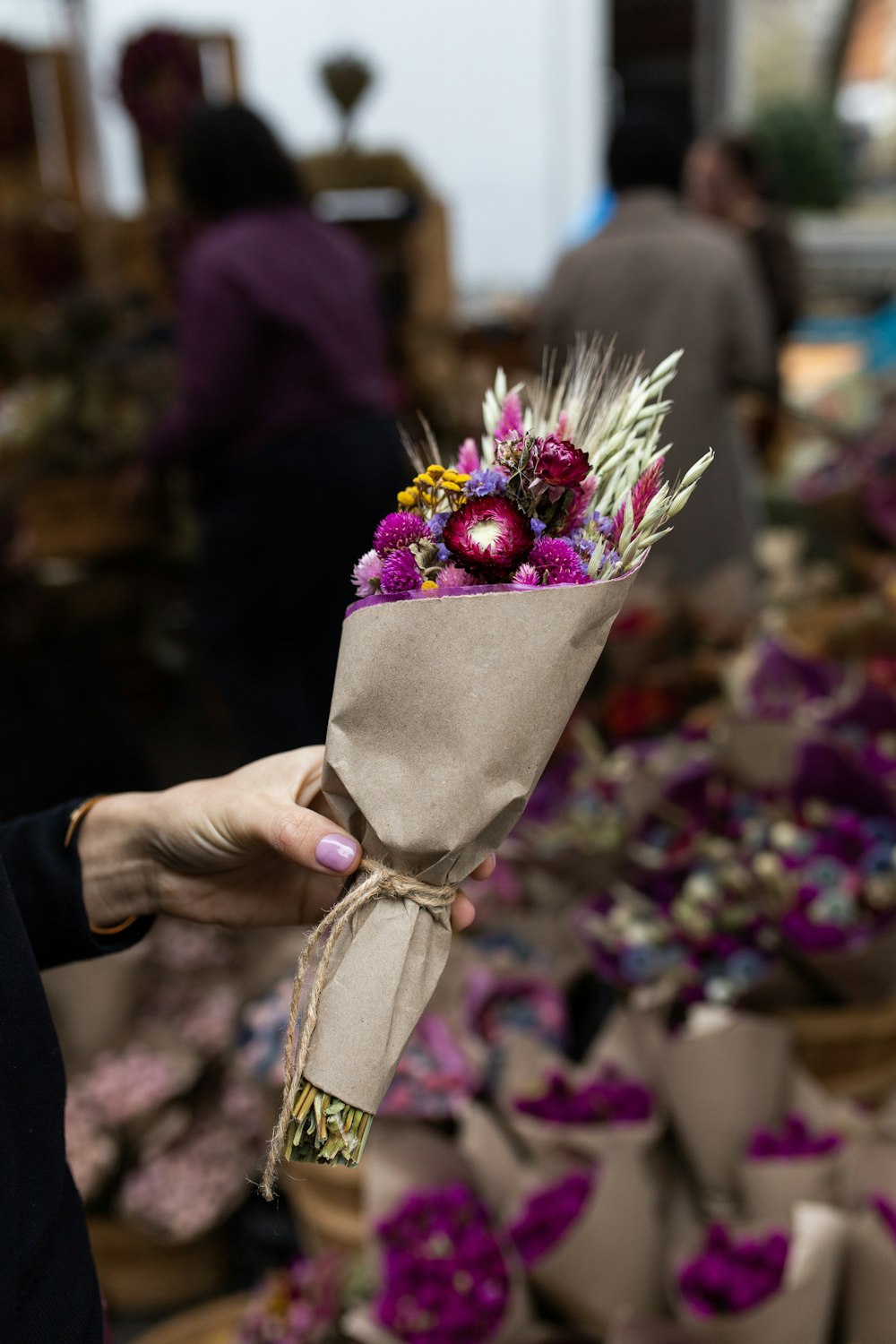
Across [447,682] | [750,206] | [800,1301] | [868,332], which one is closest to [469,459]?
[447,682]

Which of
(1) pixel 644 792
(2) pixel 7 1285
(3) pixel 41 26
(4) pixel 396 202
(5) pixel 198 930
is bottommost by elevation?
(5) pixel 198 930

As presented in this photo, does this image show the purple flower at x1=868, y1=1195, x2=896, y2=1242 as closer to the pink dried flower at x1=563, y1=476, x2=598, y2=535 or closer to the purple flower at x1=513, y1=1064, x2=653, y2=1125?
the purple flower at x1=513, y1=1064, x2=653, y2=1125

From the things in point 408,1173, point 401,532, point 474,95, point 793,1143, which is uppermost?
point 474,95

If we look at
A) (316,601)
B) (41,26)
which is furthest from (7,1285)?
(41,26)

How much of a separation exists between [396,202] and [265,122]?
5.20ft

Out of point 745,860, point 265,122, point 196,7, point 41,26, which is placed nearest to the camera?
point 745,860

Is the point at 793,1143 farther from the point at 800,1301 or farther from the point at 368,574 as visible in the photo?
the point at 368,574

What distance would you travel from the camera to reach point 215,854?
2.66ft

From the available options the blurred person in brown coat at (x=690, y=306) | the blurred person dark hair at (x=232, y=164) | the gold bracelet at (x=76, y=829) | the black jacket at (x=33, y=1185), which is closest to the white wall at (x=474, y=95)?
the blurred person in brown coat at (x=690, y=306)

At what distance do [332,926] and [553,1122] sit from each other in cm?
77

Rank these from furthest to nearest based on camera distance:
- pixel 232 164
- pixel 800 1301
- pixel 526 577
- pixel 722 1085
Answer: pixel 232 164, pixel 722 1085, pixel 800 1301, pixel 526 577

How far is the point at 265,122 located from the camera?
2182 mm

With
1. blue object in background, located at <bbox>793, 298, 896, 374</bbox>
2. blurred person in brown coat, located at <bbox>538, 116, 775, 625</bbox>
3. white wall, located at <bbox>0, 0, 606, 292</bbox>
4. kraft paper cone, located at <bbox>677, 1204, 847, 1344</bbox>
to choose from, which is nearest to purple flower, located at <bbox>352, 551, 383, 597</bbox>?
kraft paper cone, located at <bbox>677, 1204, 847, 1344</bbox>

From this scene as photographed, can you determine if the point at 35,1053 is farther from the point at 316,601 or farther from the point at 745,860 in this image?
the point at 316,601
